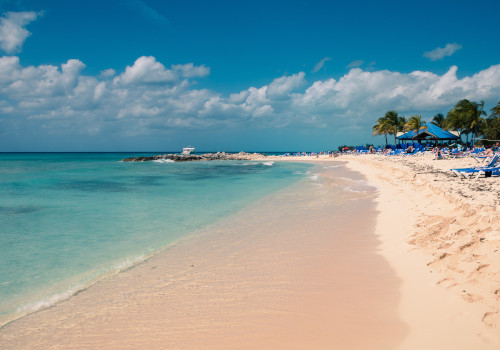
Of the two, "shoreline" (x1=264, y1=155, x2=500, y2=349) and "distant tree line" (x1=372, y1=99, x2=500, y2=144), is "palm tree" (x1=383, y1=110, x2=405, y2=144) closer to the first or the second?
"distant tree line" (x1=372, y1=99, x2=500, y2=144)

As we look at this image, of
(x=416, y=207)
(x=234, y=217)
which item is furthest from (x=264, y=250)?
(x=416, y=207)

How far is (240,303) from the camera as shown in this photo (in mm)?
3646

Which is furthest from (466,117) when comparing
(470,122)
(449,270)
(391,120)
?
(449,270)

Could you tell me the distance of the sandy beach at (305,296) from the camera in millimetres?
2852

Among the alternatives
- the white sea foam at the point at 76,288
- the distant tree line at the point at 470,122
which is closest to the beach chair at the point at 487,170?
the white sea foam at the point at 76,288

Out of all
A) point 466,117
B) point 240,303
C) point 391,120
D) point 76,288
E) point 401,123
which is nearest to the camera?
point 240,303

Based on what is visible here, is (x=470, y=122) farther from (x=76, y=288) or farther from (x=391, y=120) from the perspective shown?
(x=76, y=288)

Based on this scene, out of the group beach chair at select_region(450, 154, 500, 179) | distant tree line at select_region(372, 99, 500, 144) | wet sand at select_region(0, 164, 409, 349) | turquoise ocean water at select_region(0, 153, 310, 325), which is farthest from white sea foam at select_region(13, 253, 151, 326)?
distant tree line at select_region(372, 99, 500, 144)

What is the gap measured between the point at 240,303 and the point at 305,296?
83 centimetres

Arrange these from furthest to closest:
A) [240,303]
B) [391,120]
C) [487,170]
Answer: [391,120] < [487,170] < [240,303]

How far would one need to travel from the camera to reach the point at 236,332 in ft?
9.87

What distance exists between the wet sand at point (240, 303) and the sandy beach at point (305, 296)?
0.01 metres

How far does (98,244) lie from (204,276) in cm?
346

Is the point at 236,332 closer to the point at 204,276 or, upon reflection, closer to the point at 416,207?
the point at 204,276
